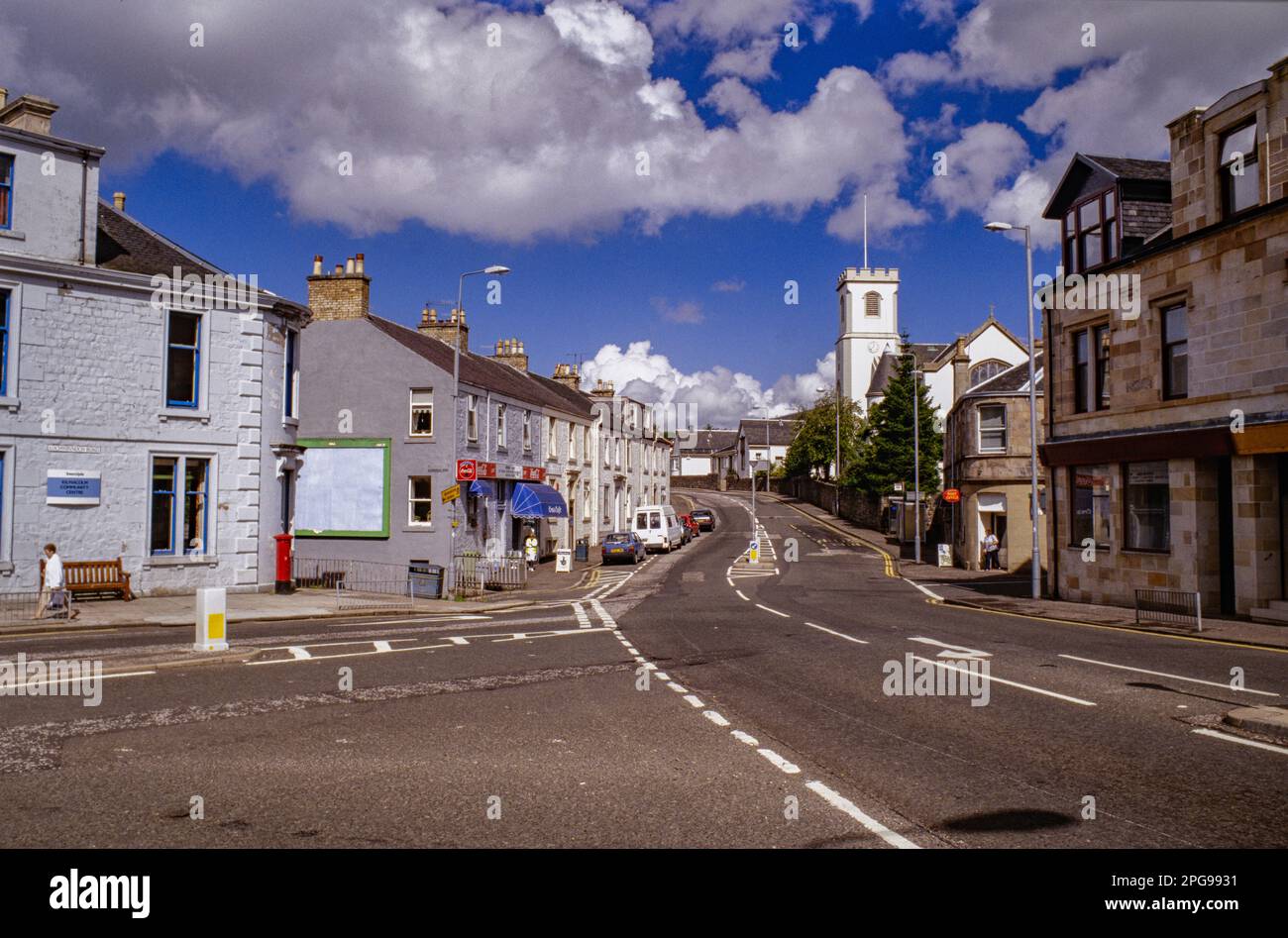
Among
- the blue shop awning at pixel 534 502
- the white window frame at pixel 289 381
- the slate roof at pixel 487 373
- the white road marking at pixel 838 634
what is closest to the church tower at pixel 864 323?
the slate roof at pixel 487 373

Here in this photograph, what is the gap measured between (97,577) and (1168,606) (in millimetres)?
24872

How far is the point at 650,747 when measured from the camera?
8.22m

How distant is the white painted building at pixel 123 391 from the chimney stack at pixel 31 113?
43mm

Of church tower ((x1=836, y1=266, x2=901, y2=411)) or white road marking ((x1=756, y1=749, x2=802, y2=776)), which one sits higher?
church tower ((x1=836, y1=266, x2=901, y2=411))

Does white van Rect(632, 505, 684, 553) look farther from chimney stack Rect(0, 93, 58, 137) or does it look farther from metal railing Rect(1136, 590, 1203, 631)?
chimney stack Rect(0, 93, 58, 137)

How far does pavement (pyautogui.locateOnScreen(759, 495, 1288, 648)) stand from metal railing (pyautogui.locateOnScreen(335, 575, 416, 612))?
49.6 ft

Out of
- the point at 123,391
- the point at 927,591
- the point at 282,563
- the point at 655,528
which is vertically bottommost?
the point at 927,591

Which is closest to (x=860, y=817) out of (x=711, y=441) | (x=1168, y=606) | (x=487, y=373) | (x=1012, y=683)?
(x=1012, y=683)

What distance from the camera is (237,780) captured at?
7066 mm

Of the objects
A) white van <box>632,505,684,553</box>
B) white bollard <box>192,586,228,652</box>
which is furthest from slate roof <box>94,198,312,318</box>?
white van <box>632,505,684,553</box>

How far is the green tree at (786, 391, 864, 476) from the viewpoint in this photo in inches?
3418

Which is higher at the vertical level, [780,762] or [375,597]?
[780,762]

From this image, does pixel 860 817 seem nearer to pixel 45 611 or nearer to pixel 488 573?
pixel 45 611
